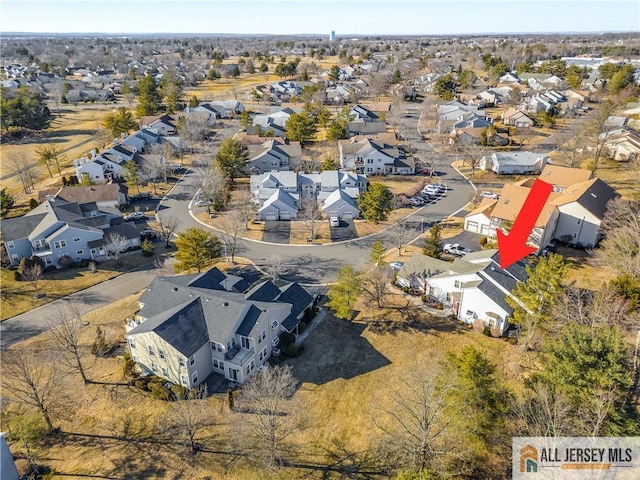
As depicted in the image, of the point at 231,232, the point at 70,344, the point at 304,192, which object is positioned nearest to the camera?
the point at 70,344

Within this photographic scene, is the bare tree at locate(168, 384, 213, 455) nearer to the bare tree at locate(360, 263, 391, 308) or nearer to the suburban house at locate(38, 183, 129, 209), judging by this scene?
the bare tree at locate(360, 263, 391, 308)

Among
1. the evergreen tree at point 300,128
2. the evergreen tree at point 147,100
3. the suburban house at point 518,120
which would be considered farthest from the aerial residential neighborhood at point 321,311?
the evergreen tree at point 147,100

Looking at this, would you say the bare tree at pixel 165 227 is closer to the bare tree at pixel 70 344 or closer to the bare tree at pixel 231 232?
the bare tree at pixel 231 232

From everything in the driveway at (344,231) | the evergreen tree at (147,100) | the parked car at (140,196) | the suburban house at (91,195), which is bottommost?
the driveway at (344,231)

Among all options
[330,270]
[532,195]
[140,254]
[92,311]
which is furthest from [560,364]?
[140,254]

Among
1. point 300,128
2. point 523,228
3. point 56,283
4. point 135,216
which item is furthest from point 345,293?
point 300,128

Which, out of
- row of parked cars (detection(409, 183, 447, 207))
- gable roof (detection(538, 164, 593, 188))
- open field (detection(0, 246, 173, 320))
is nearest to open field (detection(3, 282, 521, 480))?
open field (detection(0, 246, 173, 320))

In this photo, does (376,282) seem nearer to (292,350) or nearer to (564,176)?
(292,350)
